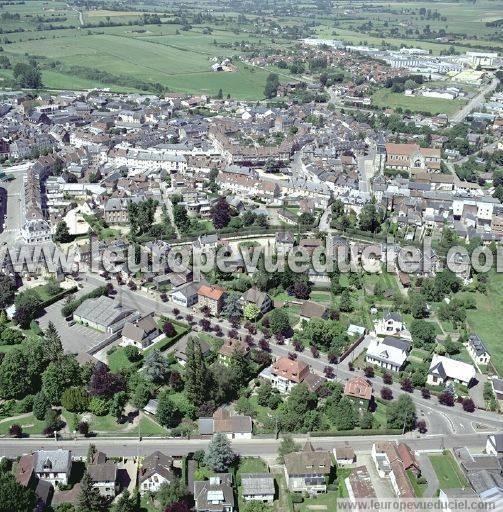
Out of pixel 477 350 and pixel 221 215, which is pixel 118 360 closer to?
pixel 221 215

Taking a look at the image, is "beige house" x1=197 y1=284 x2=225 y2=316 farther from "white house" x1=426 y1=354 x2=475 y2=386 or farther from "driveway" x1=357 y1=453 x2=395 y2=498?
"driveway" x1=357 y1=453 x2=395 y2=498

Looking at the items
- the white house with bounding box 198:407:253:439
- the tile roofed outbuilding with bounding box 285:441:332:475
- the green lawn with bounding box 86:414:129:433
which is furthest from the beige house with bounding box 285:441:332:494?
the green lawn with bounding box 86:414:129:433

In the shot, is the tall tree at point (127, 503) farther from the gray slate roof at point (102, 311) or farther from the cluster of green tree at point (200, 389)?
the gray slate roof at point (102, 311)

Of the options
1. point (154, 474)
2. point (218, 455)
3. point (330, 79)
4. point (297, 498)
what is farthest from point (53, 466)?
point (330, 79)

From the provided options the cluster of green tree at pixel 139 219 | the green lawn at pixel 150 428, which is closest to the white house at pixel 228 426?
the green lawn at pixel 150 428

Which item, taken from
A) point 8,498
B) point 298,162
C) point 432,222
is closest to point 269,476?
point 8,498

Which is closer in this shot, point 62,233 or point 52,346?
point 52,346

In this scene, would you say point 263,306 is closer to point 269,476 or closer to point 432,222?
point 269,476
